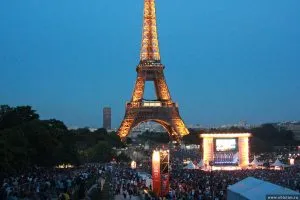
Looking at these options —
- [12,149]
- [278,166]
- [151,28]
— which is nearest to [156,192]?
[12,149]

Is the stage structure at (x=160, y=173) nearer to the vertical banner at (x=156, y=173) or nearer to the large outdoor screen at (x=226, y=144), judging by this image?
the vertical banner at (x=156, y=173)

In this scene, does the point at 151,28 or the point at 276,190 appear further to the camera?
the point at 151,28

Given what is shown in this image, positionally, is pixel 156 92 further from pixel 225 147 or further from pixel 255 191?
pixel 255 191

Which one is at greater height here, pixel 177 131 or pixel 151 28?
pixel 151 28

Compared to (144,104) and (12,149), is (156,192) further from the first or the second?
(144,104)

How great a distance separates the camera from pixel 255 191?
15.1 metres

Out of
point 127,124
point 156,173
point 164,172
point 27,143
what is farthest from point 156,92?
point 156,173

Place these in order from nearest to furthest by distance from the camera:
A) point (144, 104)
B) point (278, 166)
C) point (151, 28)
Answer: point (278, 166), point (151, 28), point (144, 104)

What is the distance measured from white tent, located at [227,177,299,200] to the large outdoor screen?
1787 inches

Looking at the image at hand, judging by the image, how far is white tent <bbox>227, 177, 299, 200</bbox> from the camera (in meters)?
13.5

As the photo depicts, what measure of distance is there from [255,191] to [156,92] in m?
82.9

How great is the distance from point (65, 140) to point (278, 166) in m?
25.5

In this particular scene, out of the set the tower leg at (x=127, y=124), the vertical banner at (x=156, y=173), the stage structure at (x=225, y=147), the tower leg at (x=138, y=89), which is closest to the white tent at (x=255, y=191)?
the vertical banner at (x=156, y=173)

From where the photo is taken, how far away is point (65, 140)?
69.9 metres
